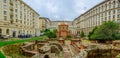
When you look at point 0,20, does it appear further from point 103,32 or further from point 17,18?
point 103,32

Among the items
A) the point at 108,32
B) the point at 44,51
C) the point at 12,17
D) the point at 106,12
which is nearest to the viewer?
the point at 44,51

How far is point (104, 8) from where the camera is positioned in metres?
80.9

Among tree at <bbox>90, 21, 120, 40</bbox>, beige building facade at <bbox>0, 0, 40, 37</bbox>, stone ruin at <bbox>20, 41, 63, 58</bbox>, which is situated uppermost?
beige building facade at <bbox>0, 0, 40, 37</bbox>

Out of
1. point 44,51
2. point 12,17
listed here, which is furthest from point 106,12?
point 44,51

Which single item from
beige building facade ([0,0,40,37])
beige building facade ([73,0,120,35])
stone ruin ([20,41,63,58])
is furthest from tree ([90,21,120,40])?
beige building facade ([0,0,40,37])

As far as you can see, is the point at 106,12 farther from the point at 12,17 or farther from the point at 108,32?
the point at 12,17

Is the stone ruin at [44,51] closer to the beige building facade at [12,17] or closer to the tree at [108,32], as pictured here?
the tree at [108,32]

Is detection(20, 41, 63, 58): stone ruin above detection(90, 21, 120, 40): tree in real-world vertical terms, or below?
below

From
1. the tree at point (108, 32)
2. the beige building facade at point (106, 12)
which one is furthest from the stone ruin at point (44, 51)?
the beige building facade at point (106, 12)

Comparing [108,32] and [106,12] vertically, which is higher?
[106,12]

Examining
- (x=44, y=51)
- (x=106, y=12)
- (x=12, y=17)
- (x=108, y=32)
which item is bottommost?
(x=44, y=51)

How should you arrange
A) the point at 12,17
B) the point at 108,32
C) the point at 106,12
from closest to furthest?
1. the point at 108,32
2. the point at 12,17
3. the point at 106,12

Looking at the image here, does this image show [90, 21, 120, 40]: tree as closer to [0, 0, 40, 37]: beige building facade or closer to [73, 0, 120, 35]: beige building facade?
[73, 0, 120, 35]: beige building facade

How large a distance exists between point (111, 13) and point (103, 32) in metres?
28.0
